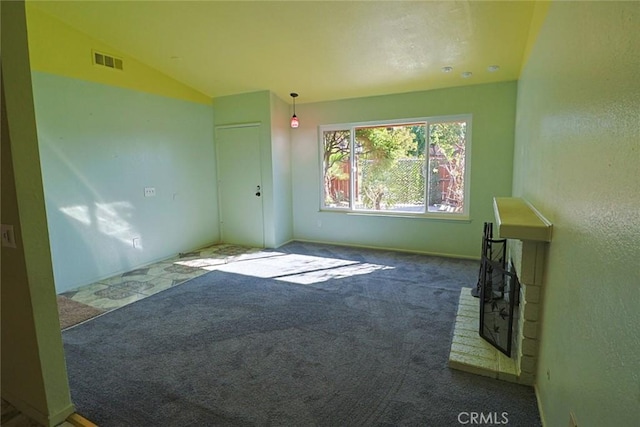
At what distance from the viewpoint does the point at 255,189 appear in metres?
5.63

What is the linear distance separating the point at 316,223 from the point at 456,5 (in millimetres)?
3897

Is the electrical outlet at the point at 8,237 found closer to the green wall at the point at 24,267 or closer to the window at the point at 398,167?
the green wall at the point at 24,267

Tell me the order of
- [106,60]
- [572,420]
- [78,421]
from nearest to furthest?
[572,420], [78,421], [106,60]

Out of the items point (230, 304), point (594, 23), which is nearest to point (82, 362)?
point (230, 304)

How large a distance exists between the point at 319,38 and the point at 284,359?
3.29 metres

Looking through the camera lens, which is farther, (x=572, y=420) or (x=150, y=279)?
(x=150, y=279)

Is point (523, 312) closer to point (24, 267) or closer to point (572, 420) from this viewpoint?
point (572, 420)

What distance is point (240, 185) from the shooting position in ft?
18.9

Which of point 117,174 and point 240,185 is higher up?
point 117,174

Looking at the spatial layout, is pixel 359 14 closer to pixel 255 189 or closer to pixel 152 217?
pixel 255 189

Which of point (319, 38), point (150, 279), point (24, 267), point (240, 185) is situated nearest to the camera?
point (24, 267)

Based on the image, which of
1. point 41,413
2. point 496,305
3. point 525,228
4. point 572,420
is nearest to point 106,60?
point 41,413

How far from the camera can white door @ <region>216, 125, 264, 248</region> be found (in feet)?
18.2

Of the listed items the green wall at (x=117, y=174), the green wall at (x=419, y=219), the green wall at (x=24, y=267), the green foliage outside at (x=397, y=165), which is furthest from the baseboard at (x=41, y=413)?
the green foliage outside at (x=397, y=165)
